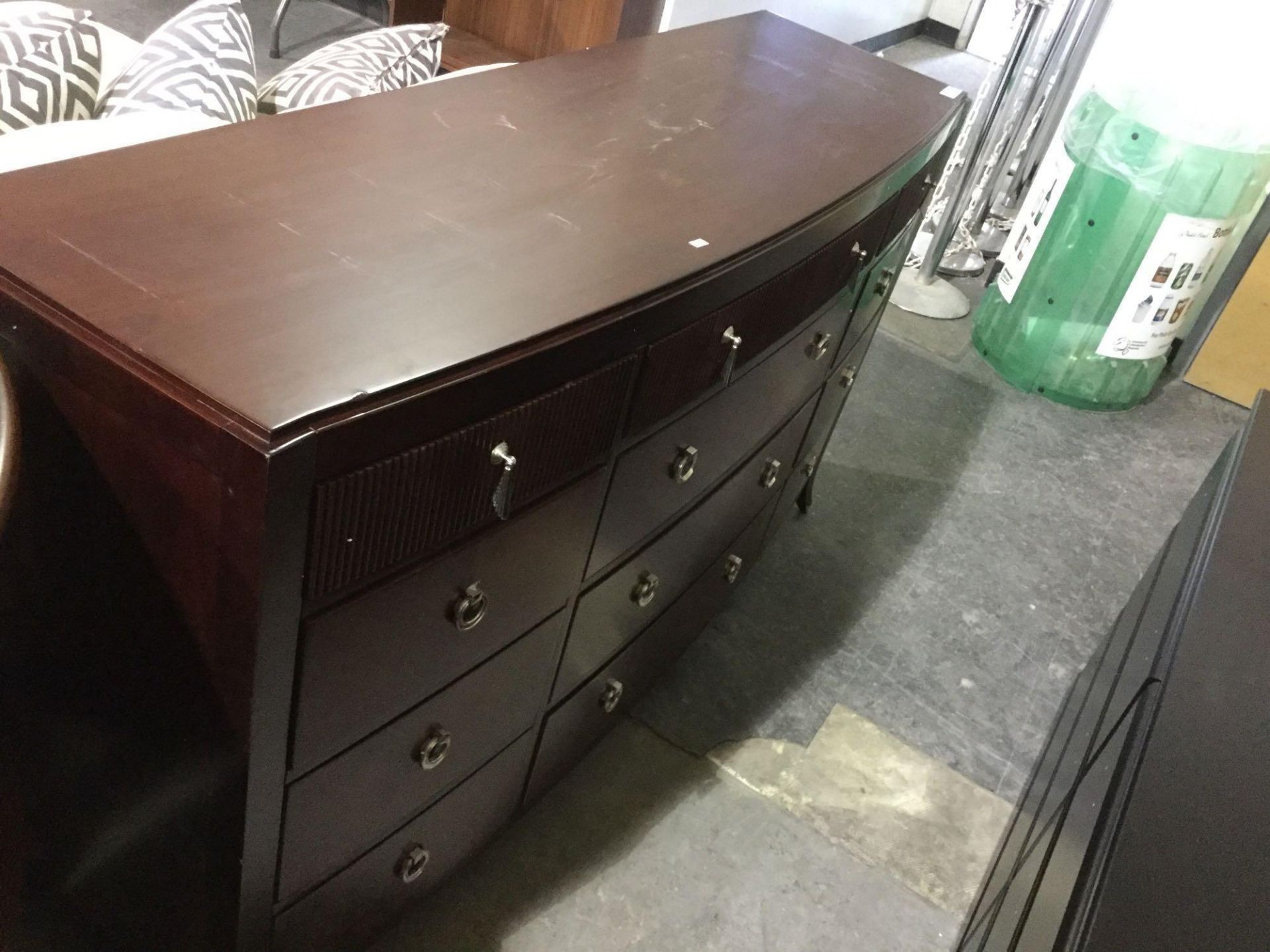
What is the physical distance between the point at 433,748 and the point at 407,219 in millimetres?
517

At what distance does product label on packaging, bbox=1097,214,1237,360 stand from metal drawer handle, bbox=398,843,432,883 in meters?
2.37

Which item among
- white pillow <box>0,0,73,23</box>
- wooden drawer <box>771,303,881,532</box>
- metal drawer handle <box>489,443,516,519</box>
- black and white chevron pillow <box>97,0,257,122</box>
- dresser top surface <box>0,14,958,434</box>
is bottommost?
wooden drawer <box>771,303,881,532</box>

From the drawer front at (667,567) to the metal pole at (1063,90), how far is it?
2.08 m

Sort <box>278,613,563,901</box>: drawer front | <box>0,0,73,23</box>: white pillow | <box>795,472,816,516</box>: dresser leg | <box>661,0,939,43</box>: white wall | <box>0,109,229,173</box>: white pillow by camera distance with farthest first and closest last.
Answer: <box>661,0,939,43</box>: white wall < <box>795,472,816,516</box>: dresser leg < <box>0,0,73,23</box>: white pillow < <box>0,109,229,173</box>: white pillow < <box>278,613,563,901</box>: drawer front

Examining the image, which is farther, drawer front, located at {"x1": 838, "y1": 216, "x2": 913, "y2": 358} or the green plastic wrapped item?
the green plastic wrapped item

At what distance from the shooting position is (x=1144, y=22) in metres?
3.02

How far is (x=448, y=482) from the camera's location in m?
0.81

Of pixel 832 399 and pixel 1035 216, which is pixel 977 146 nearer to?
pixel 1035 216

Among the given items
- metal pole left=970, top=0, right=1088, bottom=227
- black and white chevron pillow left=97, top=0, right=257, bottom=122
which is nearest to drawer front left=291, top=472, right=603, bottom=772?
black and white chevron pillow left=97, top=0, right=257, bottom=122

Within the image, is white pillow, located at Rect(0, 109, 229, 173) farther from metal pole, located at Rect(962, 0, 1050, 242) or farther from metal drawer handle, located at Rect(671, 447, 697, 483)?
metal pole, located at Rect(962, 0, 1050, 242)

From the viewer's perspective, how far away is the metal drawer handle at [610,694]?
1.41m

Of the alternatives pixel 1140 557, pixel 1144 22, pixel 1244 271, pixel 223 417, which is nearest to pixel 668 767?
pixel 223 417

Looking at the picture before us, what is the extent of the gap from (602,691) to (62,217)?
34.8 inches

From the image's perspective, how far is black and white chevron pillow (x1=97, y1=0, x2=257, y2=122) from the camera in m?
1.30
